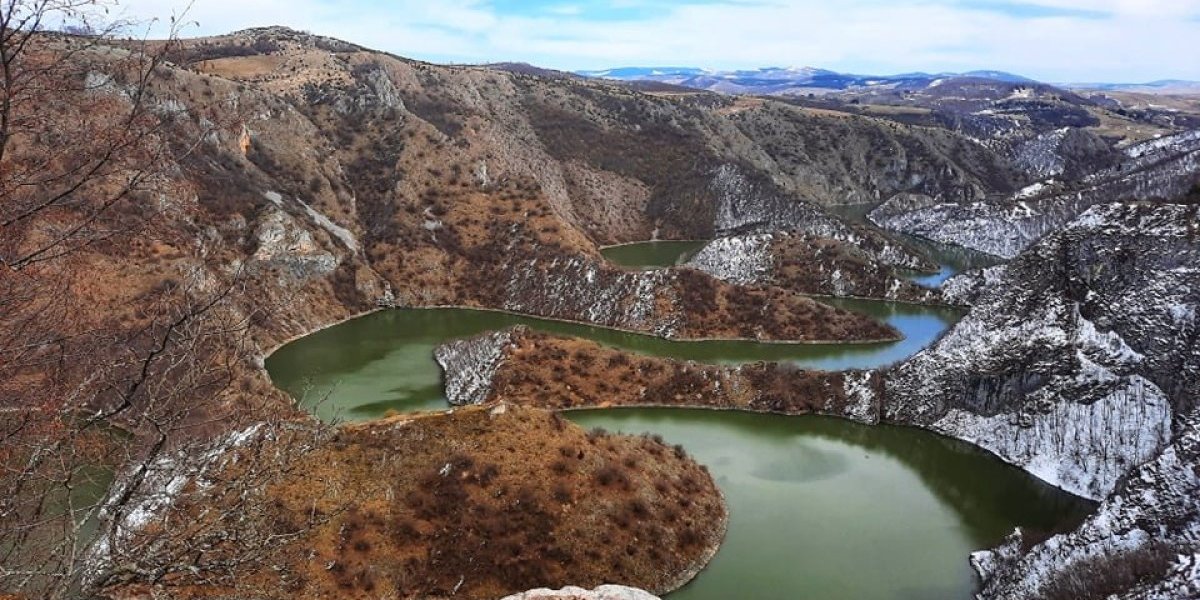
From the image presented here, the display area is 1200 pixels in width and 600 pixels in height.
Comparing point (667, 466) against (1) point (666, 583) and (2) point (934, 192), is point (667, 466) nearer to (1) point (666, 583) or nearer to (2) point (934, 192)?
(1) point (666, 583)

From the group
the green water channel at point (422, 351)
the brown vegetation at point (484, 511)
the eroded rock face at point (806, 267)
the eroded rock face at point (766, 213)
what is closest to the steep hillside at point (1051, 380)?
the green water channel at point (422, 351)

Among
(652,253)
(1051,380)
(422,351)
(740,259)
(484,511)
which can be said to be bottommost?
(652,253)

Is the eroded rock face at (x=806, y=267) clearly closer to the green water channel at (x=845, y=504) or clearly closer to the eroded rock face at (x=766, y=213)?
the eroded rock face at (x=766, y=213)

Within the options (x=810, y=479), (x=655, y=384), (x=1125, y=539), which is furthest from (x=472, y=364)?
(x=1125, y=539)

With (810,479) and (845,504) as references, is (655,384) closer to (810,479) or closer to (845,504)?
(810,479)

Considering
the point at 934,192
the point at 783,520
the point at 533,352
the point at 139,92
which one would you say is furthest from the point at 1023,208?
the point at 139,92

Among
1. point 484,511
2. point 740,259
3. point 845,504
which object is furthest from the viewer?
point 740,259

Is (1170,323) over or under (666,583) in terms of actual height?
over

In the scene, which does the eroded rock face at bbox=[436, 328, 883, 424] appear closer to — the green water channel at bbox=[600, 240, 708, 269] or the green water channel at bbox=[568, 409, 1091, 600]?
the green water channel at bbox=[568, 409, 1091, 600]

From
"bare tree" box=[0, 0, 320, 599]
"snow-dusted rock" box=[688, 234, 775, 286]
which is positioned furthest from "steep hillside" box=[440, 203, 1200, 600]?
"snow-dusted rock" box=[688, 234, 775, 286]
